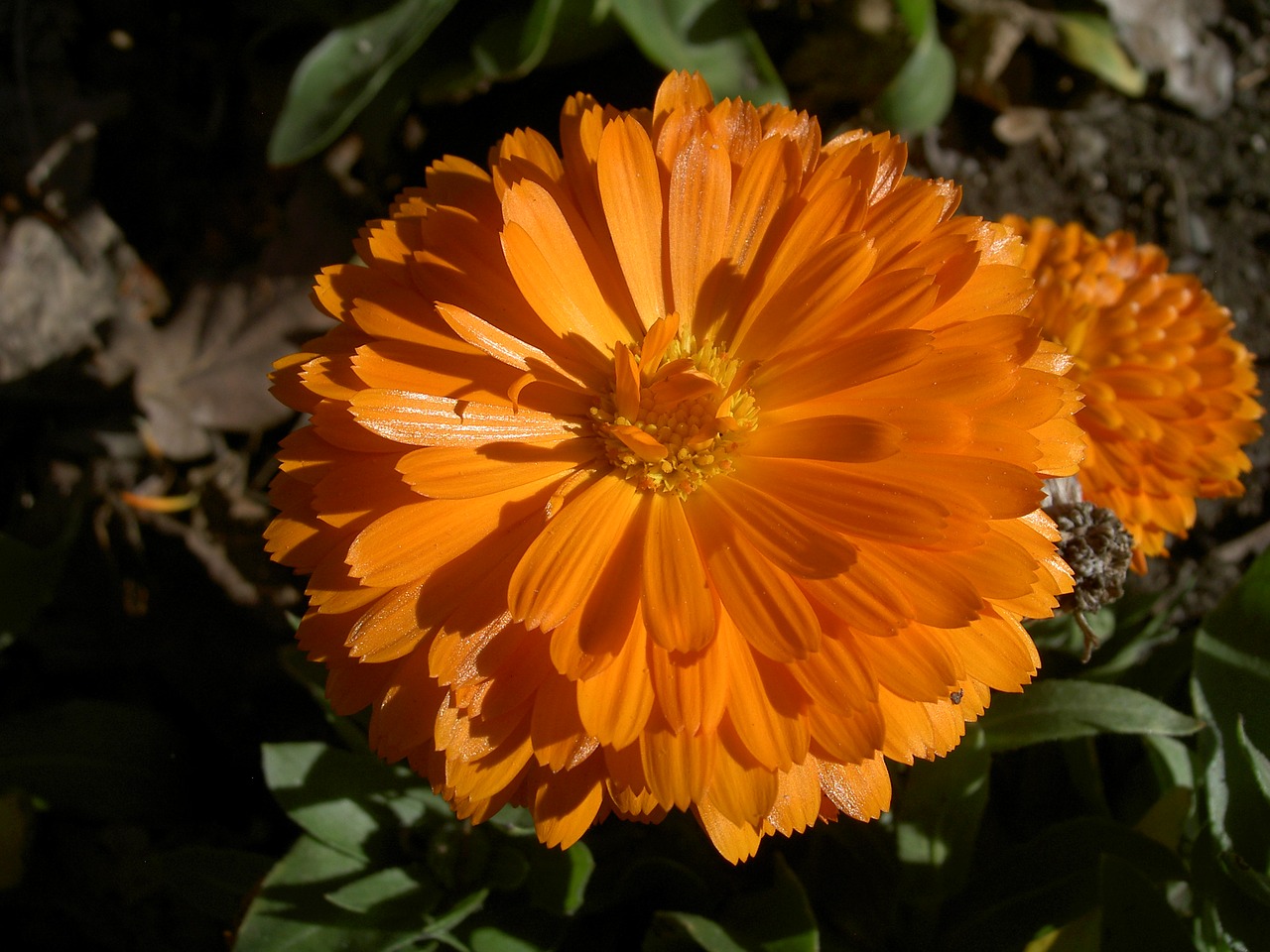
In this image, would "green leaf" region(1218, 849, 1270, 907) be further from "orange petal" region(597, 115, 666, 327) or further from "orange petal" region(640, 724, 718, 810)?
"orange petal" region(597, 115, 666, 327)

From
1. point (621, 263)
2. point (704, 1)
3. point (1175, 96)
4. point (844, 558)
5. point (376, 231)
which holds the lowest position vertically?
point (844, 558)


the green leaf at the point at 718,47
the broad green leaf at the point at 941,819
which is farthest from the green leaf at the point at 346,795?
the green leaf at the point at 718,47

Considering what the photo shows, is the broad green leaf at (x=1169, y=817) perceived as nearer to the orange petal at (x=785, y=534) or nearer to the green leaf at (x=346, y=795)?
the orange petal at (x=785, y=534)

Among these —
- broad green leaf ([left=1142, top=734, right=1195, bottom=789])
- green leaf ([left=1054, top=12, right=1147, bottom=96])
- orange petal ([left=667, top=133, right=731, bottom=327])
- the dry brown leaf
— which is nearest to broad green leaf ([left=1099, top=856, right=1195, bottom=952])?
broad green leaf ([left=1142, top=734, right=1195, bottom=789])

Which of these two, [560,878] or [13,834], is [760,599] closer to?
[560,878]

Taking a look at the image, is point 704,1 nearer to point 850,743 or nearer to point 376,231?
point 376,231

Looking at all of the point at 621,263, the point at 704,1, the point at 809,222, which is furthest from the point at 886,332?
the point at 704,1

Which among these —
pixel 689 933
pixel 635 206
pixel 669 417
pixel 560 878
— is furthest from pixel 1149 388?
pixel 560 878
